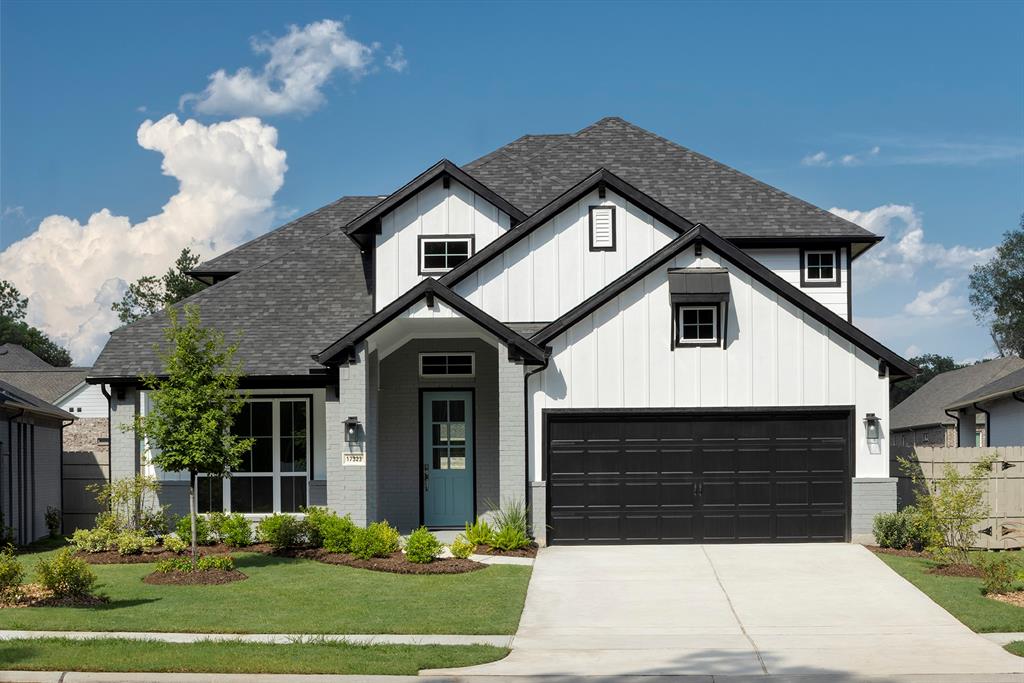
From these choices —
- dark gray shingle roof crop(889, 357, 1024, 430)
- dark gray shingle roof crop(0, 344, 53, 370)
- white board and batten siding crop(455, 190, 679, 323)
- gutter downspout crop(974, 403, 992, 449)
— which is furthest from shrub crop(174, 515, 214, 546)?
dark gray shingle roof crop(0, 344, 53, 370)

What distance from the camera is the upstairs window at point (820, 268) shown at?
23.2m

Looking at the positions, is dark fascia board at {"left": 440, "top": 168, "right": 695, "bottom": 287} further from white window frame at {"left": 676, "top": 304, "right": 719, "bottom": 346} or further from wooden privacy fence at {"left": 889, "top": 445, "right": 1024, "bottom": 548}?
wooden privacy fence at {"left": 889, "top": 445, "right": 1024, "bottom": 548}

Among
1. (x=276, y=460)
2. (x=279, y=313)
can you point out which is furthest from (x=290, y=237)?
(x=276, y=460)

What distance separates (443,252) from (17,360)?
161 ft

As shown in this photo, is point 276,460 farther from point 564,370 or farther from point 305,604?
point 305,604

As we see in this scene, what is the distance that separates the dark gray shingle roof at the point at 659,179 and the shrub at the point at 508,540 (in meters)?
7.94

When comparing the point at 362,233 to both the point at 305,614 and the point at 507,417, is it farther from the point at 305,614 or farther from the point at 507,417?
the point at 305,614

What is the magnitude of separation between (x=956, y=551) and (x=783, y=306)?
5.25 m

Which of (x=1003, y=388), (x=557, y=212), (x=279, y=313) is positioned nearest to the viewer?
(x=557, y=212)

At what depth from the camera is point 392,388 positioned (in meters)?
22.0

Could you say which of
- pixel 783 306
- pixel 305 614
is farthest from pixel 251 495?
pixel 783 306

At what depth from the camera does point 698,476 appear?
19812 mm

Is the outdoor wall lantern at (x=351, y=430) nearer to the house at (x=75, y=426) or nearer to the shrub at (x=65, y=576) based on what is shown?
the shrub at (x=65, y=576)

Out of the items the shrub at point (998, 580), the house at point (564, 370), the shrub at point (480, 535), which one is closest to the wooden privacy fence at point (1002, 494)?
the house at point (564, 370)
